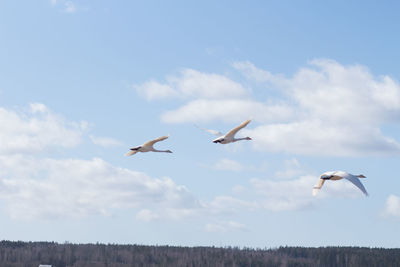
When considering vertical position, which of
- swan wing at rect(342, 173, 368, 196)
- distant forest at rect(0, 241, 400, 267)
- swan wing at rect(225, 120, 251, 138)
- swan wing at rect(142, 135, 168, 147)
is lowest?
distant forest at rect(0, 241, 400, 267)

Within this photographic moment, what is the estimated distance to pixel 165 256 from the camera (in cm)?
7831

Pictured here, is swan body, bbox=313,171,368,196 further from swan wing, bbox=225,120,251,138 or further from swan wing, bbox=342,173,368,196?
swan wing, bbox=225,120,251,138

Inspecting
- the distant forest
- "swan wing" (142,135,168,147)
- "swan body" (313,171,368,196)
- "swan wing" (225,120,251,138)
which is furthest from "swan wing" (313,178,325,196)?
the distant forest

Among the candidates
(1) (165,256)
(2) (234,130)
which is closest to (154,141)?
(2) (234,130)

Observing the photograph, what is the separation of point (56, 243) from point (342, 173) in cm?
5995

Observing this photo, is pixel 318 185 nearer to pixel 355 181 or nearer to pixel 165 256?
pixel 355 181

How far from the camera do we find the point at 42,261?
71.1 metres

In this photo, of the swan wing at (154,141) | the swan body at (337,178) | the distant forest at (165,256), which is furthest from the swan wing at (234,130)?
the distant forest at (165,256)

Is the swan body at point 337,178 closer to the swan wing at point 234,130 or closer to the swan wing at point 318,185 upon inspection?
the swan wing at point 318,185

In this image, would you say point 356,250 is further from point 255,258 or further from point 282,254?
point 255,258

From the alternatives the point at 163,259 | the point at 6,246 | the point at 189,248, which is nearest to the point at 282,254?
the point at 189,248

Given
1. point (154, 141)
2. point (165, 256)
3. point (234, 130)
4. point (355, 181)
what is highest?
point (234, 130)

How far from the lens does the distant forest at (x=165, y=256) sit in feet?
236

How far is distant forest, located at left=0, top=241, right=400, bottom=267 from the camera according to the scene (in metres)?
72.1
